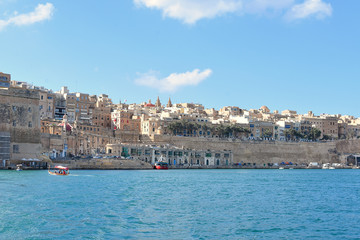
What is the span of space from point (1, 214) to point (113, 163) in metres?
43.1

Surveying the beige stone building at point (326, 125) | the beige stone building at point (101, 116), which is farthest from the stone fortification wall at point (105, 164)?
the beige stone building at point (326, 125)

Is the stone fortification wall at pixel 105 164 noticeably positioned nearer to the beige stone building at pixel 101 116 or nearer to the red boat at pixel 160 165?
the red boat at pixel 160 165

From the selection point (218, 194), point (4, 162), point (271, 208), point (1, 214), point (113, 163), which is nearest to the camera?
point (1, 214)

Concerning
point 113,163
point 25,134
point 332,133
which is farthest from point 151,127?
point 332,133

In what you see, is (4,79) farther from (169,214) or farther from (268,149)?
(169,214)

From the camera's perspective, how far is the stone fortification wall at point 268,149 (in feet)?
290

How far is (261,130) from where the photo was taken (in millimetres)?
101750

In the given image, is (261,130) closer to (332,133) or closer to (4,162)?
(332,133)

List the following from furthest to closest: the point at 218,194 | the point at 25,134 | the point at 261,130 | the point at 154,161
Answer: the point at 261,130 → the point at 154,161 → the point at 25,134 → the point at 218,194

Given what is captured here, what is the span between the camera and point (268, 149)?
9506cm

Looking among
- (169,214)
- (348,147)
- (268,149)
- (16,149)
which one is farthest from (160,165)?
(348,147)

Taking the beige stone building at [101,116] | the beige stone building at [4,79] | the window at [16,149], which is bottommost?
the window at [16,149]

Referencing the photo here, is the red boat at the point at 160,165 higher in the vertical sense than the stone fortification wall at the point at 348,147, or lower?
lower

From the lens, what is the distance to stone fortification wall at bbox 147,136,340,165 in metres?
88.5
